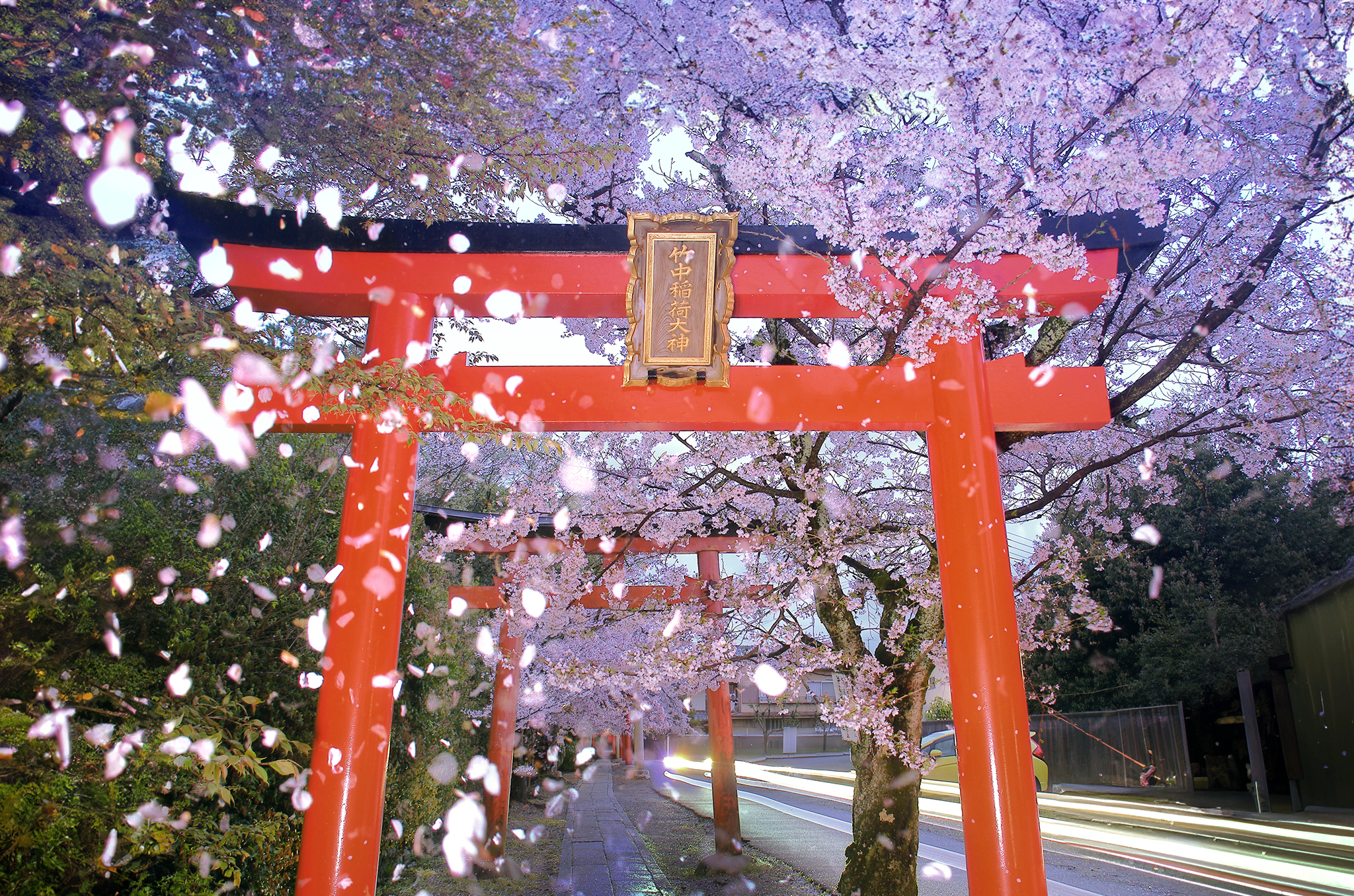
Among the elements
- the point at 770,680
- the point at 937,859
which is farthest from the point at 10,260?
the point at 937,859

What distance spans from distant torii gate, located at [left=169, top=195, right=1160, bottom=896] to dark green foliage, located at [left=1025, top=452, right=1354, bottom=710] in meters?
12.0

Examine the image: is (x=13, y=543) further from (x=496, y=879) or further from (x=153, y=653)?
(x=496, y=879)

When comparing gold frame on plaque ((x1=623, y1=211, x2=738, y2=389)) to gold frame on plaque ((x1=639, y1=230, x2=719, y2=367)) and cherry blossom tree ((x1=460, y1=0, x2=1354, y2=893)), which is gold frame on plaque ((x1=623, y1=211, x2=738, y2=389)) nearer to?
gold frame on plaque ((x1=639, y1=230, x2=719, y2=367))

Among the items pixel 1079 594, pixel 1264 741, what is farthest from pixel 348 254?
pixel 1264 741

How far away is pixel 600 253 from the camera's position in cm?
484

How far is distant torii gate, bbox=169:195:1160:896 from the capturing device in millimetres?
4332

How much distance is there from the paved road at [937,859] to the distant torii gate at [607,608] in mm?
1177

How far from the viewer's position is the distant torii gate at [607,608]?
8.52 m

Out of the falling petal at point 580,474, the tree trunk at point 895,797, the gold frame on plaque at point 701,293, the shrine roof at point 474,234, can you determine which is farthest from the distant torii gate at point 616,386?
the falling petal at point 580,474

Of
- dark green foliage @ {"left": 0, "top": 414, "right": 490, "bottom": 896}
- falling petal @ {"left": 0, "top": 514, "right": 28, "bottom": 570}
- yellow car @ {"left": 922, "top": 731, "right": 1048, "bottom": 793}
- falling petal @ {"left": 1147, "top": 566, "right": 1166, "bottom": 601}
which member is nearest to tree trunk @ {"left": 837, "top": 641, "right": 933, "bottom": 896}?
dark green foliage @ {"left": 0, "top": 414, "right": 490, "bottom": 896}

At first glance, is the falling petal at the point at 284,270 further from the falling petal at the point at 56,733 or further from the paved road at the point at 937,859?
the paved road at the point at 937,859

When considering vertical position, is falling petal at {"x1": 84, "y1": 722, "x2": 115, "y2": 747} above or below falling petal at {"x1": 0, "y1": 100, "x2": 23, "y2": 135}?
below

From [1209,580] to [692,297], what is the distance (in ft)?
54.6

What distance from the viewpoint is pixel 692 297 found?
183 inches
